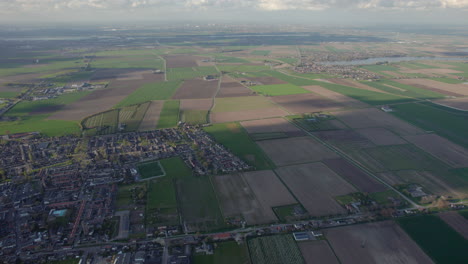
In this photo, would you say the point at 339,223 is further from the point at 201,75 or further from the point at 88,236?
the point at 201,75

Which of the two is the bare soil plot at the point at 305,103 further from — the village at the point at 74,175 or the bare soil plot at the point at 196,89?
the village at the point at 74,175

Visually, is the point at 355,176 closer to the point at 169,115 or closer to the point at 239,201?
the point at 239,201

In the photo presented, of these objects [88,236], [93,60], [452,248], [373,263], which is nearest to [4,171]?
[88,236]

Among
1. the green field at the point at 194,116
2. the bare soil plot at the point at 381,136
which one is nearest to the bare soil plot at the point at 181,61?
the green field at the point at 194,116

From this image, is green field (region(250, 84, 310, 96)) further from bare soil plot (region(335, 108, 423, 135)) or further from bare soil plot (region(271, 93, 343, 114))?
bare soil plot (region(335, 108, 423, 135))

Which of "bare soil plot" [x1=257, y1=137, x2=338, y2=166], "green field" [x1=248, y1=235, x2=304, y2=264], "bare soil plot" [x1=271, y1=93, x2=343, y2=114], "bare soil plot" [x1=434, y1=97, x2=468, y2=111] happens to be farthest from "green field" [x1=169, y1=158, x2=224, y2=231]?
"bare soil plot" [x1=434, y1=97, x2=468, y2=111]

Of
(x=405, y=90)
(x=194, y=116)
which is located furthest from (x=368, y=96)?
(x=194, y=116)
